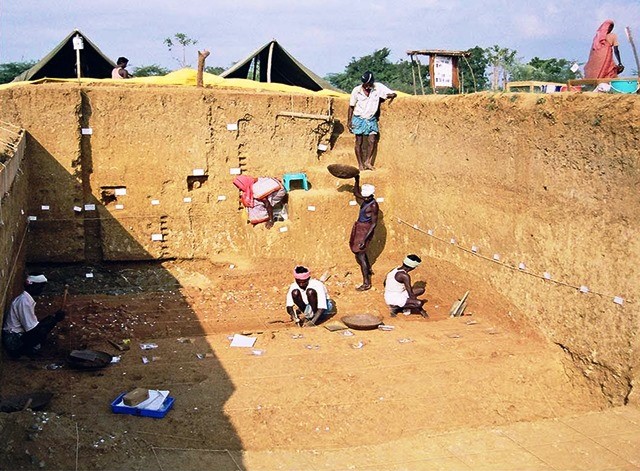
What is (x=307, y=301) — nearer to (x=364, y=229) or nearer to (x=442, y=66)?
(x=364, y=229)

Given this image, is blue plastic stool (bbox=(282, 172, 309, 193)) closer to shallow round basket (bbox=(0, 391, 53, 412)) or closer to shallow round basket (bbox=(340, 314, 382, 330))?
shallow round basket (bbox=(340, 314, 382, 330))

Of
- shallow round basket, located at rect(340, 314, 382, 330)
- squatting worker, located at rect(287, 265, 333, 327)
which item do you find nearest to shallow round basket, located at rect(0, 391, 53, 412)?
squatting worker, located at rect(287, 265, 333, 327)

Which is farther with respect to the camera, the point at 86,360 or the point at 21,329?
the point at 21,329

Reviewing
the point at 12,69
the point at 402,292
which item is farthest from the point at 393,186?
the point at 12,69

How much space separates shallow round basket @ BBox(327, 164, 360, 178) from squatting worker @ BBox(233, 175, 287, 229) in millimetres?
978

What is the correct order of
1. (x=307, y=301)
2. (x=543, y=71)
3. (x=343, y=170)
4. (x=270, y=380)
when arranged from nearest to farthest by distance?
(x=270, y=380)
(x=307, y=301)
(x=343, y=170)
(x=543, y=71)

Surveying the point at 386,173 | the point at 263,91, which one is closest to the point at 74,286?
the point at 263,91

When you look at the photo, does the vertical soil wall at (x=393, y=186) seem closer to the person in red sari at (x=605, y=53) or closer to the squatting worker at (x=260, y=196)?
the squatting worker at (x=260, y=196)

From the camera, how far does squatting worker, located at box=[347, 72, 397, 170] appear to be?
10727 mm

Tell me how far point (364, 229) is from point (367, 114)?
7.07 feet

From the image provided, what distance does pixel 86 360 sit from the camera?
6711mm

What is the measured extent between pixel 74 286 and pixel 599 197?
7.42 m

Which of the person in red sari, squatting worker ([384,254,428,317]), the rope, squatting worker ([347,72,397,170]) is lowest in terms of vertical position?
squatting worker ([384,254,428,317])

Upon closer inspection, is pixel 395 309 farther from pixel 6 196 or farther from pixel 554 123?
pixel 6 196
